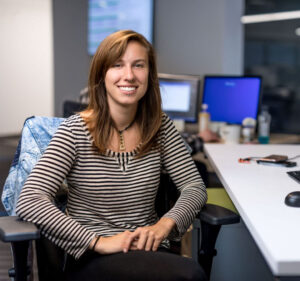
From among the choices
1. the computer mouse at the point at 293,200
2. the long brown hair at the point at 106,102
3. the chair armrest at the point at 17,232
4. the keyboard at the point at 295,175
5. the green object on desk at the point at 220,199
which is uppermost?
the long brown hair at the point at 106,102

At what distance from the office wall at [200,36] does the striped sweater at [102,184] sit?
7.33 ft

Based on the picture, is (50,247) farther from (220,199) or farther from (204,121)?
(204,121)

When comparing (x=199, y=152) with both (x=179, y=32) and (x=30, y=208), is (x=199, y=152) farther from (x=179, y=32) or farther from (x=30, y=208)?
(x=30, y=208)

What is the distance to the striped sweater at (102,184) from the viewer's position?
143 cm

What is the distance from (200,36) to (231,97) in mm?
619

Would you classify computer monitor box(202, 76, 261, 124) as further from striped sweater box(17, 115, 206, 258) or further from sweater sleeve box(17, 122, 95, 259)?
sweater sleeve box(17, 122, 95, 259)

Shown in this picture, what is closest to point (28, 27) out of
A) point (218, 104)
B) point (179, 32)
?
point (179, 32)

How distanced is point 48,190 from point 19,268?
0.80 feet

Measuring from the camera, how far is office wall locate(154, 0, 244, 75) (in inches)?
143

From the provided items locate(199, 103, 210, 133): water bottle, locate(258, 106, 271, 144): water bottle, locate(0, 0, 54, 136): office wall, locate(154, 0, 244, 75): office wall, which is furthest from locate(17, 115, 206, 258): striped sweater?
locate(0, 0, 54, 136): office wall

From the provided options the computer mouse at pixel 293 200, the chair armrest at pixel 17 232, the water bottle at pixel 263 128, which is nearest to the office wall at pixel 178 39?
the water bottle at pixel 263 128

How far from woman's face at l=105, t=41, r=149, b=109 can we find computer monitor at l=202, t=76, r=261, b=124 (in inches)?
73.3

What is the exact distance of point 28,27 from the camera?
152 inches

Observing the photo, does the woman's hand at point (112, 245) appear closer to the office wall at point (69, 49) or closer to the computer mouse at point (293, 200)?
the computer mouse at point (293, 200)
